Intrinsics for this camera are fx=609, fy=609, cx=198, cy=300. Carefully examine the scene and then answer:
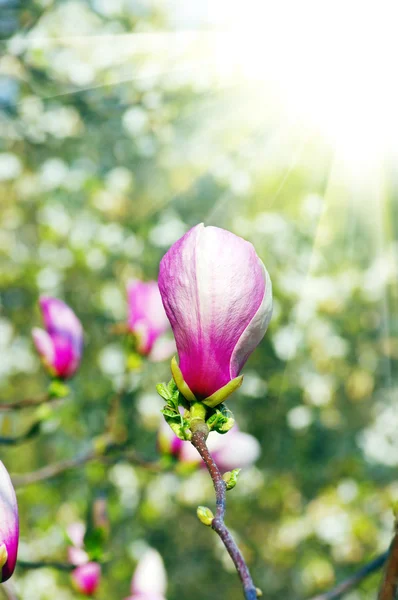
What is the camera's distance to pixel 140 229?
3061 millimetres

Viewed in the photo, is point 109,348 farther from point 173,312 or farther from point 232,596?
point 173,312

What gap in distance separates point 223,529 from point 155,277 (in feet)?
9.19

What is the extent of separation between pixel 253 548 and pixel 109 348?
1.23 metres

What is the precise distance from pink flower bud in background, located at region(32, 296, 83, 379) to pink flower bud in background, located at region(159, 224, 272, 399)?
2.08ft

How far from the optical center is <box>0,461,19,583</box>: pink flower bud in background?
0.45 meters

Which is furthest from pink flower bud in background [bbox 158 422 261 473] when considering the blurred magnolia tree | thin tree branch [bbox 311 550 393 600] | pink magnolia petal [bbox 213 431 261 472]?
the blurred magnolia tree

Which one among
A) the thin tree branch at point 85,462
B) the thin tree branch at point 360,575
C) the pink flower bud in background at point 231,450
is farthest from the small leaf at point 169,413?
the thin tree branch at point 85,462

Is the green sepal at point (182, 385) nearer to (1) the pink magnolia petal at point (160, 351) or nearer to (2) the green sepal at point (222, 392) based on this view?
(2) the green sepal at point (222, 392)

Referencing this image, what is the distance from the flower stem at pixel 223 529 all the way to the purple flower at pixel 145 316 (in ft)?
2.65

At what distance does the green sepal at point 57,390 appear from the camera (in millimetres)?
1123

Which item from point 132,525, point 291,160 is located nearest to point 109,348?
point 132,525

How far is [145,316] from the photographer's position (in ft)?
4.17

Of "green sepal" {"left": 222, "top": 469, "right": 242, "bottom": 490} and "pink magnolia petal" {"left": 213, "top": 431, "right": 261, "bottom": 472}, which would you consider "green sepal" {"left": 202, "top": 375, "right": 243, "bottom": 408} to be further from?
"pink magnolia petal" {"left": 213, "top": 431, "right": 261, "bottom": 472}

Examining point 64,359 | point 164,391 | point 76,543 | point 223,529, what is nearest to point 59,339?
point 64,359
